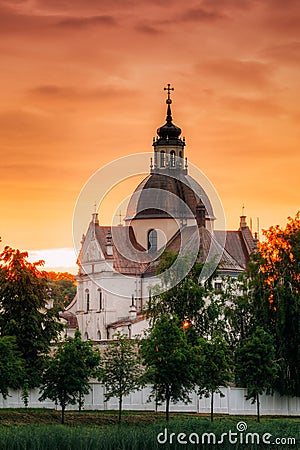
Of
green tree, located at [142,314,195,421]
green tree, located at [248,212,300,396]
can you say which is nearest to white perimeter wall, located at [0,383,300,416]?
green tree, located at [248,212,300,396]

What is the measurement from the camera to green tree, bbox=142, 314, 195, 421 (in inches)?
2448

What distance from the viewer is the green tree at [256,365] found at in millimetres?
66562

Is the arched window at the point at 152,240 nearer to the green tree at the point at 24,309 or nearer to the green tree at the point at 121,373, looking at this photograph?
the green tree at the point at 24,309

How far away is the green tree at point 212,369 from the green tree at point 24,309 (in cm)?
802

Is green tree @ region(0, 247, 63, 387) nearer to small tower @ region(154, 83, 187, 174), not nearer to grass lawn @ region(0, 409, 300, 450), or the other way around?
grass lawn @ region(0, 409, 300, 450)

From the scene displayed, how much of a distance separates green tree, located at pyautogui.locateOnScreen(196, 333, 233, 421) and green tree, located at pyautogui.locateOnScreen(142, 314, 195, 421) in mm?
716

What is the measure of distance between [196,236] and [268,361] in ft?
99.7

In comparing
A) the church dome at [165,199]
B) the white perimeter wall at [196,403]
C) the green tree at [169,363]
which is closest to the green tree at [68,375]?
the green tree at [169,363]

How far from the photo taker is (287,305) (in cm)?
7144

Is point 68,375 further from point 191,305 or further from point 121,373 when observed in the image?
point 191,305

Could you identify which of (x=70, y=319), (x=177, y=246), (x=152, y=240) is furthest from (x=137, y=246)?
(x=70, y=319)

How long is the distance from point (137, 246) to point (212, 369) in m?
43.1

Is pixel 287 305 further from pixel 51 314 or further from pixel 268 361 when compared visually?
pixel 51 314

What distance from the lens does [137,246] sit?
10644 cm
